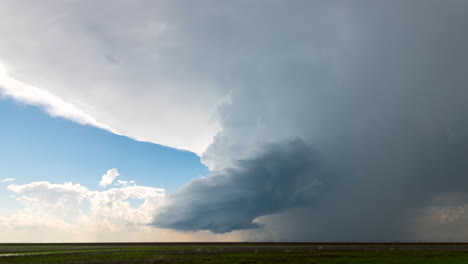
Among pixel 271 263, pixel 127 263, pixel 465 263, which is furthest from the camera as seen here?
pixel 127 263

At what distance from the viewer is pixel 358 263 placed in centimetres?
5353

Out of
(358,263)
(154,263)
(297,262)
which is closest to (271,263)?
(297,262)

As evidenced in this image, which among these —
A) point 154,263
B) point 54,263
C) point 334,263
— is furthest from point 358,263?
point 54,263

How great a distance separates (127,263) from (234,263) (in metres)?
22.2

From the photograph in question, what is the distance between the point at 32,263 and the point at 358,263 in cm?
6524

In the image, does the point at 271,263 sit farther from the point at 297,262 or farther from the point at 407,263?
the point at 407,263

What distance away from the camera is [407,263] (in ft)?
173

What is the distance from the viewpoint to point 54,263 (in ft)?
195

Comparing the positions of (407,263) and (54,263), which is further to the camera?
(54,263)

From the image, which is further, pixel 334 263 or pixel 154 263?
pixel 154 263

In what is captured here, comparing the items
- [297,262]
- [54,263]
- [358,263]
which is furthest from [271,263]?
[54,263]

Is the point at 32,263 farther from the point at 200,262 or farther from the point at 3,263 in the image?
the point at 200,262

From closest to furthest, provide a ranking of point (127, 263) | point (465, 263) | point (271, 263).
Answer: point (465, 263) < point (271, 263) < point (127, 263)

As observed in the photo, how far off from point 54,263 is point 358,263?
60167mm
